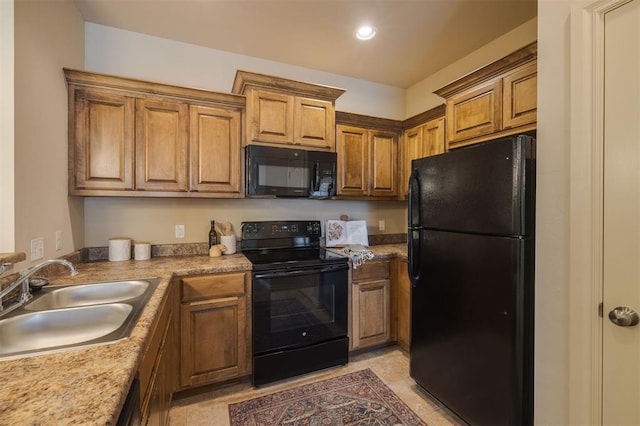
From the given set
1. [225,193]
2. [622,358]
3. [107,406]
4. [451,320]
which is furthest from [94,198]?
[622,358]

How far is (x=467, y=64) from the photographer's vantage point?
2.69 meters

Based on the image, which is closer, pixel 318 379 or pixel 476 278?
pixel 476 278

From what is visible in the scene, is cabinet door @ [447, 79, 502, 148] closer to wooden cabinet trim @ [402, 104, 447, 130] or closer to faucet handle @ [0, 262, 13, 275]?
wooden cabinet trim @ [402, 104, 447, 130]

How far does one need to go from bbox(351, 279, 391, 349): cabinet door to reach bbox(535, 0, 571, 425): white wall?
1.23 metres

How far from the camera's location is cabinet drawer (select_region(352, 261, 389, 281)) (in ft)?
8.07

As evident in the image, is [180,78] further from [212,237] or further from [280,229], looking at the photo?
[280,229]

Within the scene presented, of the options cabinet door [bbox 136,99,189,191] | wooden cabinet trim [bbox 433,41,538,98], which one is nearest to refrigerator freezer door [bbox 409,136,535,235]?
wooden cabinet trim [bbox 433,41,538,98]

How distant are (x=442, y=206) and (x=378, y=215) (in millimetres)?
1431

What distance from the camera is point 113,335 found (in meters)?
0.94

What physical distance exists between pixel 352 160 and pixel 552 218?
1.73 m

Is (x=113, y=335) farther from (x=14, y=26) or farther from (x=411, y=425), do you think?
(x=411, y=425)

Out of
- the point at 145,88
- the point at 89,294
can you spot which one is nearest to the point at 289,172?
the point at 145,88

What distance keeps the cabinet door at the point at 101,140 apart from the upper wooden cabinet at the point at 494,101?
2.45m

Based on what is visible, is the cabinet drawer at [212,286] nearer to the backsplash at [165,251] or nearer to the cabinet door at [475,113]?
the backsplash at [165,251]
